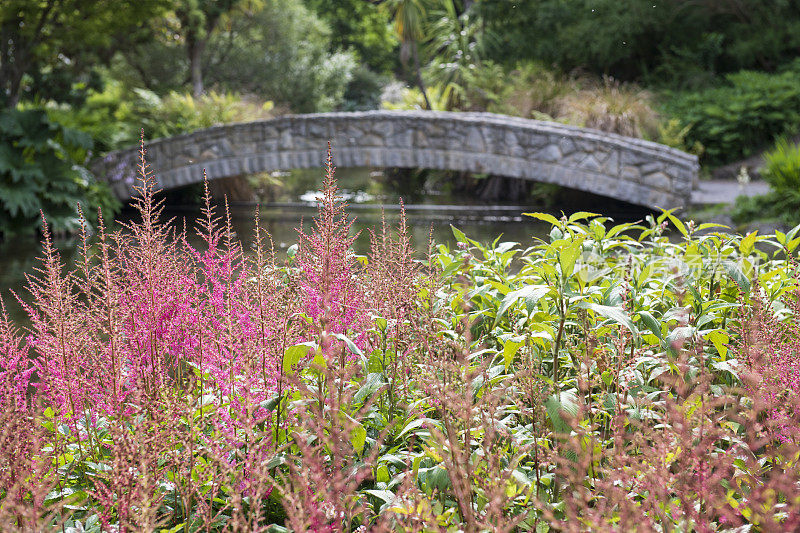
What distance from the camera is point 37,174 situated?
35.9ft

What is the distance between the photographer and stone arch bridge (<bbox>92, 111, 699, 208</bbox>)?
1150 centimetres

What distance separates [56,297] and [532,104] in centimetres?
1466

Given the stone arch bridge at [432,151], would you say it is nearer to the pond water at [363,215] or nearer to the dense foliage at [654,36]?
the pond water at [363,215]

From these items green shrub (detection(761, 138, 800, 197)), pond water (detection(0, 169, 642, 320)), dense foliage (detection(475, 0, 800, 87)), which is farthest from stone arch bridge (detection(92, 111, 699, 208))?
dense foliage (detection(475, 0, 800, 87))

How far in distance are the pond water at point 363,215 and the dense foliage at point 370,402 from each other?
5159mm

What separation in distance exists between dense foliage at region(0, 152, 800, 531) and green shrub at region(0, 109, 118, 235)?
9.17 meters

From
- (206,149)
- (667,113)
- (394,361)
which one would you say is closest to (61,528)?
(394,361)

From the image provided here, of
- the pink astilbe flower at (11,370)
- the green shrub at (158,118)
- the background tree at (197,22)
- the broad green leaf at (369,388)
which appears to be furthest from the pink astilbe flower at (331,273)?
the background tree at (197,22)

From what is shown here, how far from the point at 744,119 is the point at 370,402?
14.5 m

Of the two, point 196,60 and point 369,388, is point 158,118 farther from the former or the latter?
point 369,388

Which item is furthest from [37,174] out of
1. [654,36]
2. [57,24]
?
[654,36]

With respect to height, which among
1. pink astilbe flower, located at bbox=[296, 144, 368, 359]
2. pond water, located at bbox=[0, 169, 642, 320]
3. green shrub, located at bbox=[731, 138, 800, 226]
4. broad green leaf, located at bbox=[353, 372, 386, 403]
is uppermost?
pink astilbe flower, located at bbox=[296, 144, 368, 359]

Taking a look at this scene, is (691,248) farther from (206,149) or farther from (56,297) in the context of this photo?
(206,149)

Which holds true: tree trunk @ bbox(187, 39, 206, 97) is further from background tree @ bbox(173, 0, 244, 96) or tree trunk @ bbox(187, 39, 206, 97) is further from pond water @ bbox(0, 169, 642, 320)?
pond water @ bbox(0, 169, 642, 320)
